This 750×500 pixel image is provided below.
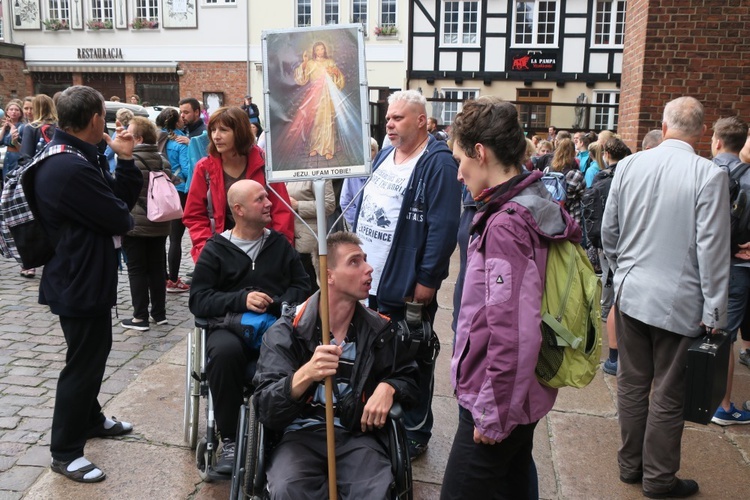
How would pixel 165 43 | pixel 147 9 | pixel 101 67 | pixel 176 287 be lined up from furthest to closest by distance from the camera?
pixel 101 67 < pixel 147 9 < pixel 165 43 < pixel 176 287

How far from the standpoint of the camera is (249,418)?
9.72 feet

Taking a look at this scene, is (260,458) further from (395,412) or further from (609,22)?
(609,22)

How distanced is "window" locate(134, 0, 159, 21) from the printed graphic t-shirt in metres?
29.0

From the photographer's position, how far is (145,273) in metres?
6.45

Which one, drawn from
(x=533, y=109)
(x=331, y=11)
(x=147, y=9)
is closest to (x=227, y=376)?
(x=533, y=109)

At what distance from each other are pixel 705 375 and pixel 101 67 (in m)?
31.6

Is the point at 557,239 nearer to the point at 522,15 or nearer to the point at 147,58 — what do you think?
the point at 522,15

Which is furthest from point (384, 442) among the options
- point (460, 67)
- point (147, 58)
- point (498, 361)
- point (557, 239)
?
point (147, 58)

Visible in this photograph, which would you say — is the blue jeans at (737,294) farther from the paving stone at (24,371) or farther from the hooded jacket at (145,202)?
the paving stone at (24,371)

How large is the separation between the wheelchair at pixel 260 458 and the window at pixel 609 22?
2602 cm

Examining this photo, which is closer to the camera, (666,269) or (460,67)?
(666,269)

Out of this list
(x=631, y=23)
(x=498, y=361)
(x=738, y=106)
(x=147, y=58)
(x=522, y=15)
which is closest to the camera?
(x=498, y=361)

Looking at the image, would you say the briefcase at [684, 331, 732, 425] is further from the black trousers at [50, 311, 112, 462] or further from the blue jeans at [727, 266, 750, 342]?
the black trousers at [50, 311, 112, 462]

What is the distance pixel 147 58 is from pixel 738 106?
27322 millimetres
